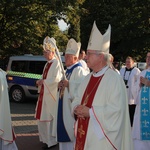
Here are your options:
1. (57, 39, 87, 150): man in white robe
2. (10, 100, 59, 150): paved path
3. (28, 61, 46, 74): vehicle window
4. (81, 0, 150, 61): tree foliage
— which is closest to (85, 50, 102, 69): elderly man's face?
(57, 39, 87, 150): man in white robe

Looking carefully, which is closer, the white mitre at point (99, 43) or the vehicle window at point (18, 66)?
the white mitre at point (99, 43)

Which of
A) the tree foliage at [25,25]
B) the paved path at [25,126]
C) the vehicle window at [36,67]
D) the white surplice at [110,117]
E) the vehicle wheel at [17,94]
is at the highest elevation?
the tree foliage at [25,25]

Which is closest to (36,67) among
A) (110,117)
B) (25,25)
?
(25,25)

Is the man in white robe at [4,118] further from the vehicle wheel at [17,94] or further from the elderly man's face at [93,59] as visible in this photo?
the vehicle wheel at [17,94]

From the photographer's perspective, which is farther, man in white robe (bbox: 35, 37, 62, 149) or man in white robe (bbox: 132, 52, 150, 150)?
man in white robe (bbox: 35, 37, 62, 149)

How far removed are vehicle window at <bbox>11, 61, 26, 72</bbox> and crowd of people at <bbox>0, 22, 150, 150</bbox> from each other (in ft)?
14.0

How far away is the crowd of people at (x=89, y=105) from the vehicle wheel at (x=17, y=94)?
4569mm

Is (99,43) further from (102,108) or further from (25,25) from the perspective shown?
(25,25)

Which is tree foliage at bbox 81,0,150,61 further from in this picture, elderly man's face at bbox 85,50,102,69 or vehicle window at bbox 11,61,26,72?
elderly man's face at bbox 85,50,102,69

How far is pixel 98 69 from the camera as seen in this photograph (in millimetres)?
3857

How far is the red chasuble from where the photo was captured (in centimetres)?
387

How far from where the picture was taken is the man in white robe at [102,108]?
3.57m

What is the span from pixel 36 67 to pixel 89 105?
887 centimetres

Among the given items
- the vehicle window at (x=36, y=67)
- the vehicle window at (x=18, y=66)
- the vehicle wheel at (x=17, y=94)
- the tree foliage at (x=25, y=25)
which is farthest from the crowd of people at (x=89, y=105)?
the tree foliage at (x=25, y=25)
